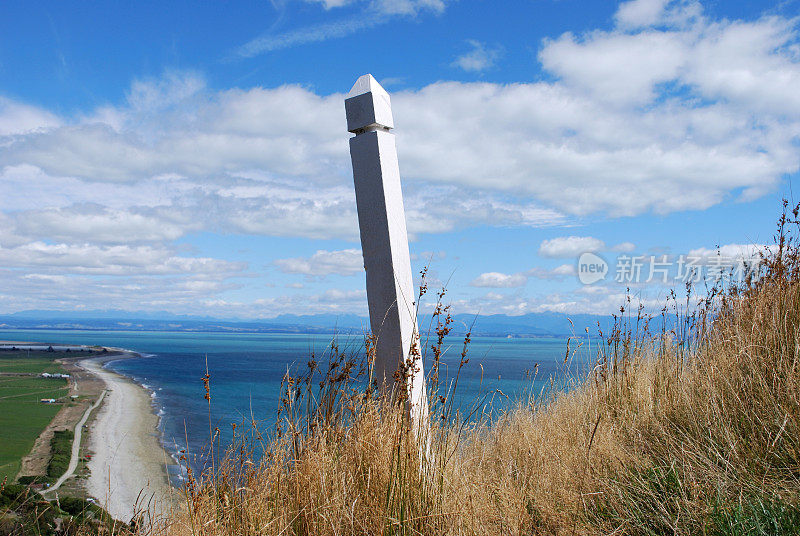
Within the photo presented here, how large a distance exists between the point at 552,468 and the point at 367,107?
2083 millimetres

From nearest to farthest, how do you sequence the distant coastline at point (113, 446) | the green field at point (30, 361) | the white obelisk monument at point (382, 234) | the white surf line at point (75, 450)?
the white obelisk monument at point (382, 234), the distant coastline at point (113, 446), the white surf line at point (75, 450), the green field at point (30, 361)

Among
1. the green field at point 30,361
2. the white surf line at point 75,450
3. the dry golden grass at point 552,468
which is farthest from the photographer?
the green field at point 30,361

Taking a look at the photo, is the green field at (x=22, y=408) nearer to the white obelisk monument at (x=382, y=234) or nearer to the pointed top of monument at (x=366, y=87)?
the white obelisk monument at (x=382, y=234)

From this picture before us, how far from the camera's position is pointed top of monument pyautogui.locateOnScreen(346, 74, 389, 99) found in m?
2.95

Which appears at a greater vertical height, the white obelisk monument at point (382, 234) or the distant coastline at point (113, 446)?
the white obelisk monument at point (382, 234)

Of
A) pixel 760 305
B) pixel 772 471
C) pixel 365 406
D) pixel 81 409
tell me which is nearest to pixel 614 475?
pixel 772 471

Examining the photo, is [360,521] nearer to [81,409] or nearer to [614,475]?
[614,475]

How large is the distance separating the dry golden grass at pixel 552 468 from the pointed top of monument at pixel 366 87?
48.3 inches

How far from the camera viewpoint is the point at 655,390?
3910mm

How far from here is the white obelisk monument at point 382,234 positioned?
2.85 m

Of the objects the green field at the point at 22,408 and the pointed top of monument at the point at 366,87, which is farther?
the green field at the point at 22,408

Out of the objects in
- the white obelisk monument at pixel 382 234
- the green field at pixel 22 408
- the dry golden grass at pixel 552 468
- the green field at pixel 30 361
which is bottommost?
the green field at pixel 22 408

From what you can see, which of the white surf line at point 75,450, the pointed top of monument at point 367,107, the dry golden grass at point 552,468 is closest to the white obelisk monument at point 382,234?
the pointed top of monument at point 367,107

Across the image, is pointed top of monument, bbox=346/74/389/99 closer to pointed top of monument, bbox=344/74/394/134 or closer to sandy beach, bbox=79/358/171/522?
pointed top of monument, bbox=344/74/394/134
